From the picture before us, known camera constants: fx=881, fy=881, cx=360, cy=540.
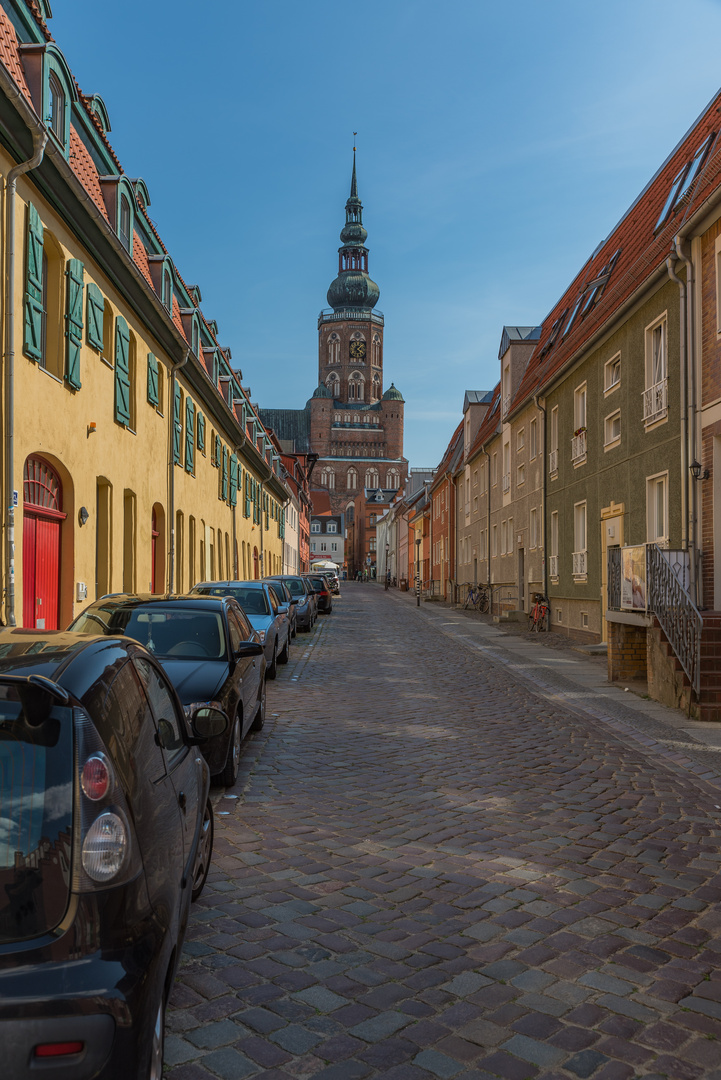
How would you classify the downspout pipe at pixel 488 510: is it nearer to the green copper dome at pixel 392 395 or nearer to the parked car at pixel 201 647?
the parked car at pixel 201 647

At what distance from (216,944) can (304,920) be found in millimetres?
471

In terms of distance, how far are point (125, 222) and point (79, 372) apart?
4.43 m

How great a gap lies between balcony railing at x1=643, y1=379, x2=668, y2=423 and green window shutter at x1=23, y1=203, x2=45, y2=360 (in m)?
10.5

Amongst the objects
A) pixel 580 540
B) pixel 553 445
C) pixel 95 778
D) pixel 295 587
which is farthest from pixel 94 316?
pixel 553 445

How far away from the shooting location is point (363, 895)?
457 cm

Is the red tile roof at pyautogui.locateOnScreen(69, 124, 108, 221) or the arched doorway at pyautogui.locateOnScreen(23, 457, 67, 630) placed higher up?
the red tile roof at pyautogui.locateOnScreen(69, 124, 108, 221)

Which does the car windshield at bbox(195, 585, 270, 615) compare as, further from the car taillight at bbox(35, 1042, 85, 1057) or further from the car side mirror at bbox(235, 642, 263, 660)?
the car taillight at bbox(35, 1042, 85, 1057)

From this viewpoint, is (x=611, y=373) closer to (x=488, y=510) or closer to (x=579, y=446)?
(x=579, y=446)

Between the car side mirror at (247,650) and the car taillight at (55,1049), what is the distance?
221 inches

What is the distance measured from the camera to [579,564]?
71.6ft

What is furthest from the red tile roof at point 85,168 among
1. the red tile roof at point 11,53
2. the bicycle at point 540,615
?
the bicycle at point 540,615

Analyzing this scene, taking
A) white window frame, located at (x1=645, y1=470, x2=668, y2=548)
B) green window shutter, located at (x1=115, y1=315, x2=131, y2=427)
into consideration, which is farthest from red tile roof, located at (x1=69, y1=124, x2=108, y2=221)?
white window frame, located at (x1=645, y1=470, x2=668, y2=548)

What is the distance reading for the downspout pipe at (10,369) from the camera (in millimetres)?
10211

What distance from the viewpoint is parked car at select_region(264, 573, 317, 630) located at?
964 inches
